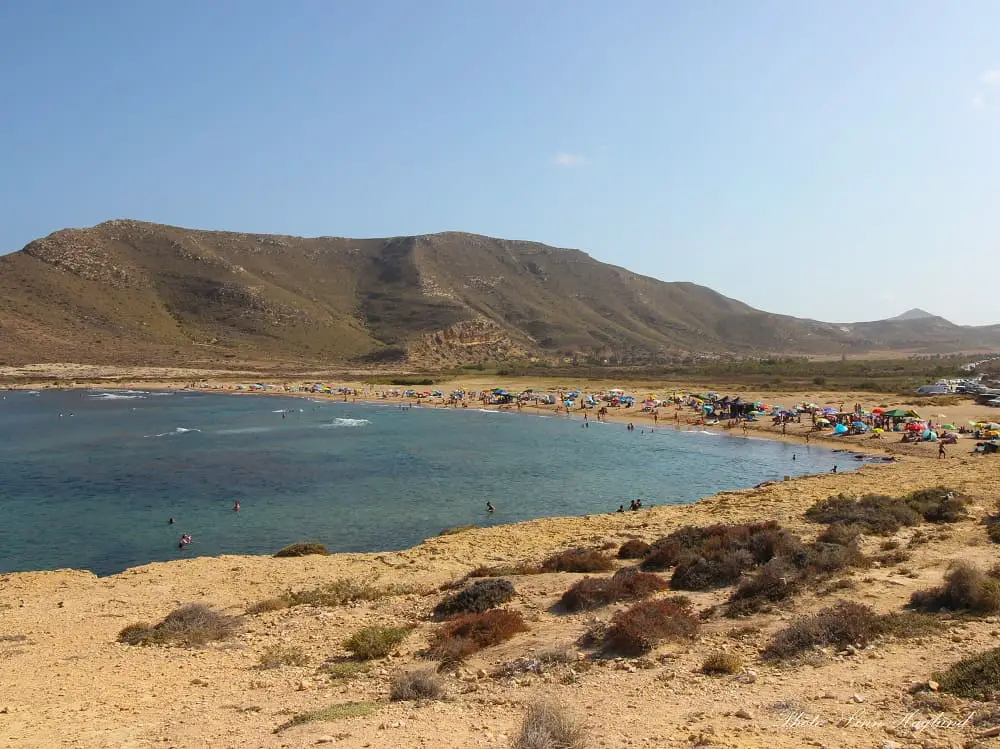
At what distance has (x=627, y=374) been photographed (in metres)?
107

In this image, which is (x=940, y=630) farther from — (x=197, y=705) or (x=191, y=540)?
(x=191, y=540)

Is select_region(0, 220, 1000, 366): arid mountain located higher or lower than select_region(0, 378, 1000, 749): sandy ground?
higher

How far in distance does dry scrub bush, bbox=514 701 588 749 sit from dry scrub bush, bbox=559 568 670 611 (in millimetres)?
5181

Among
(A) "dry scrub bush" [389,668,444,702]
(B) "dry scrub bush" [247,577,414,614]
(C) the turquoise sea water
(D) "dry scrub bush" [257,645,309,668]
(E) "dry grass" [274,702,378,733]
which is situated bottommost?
(C) the turquoise sea water

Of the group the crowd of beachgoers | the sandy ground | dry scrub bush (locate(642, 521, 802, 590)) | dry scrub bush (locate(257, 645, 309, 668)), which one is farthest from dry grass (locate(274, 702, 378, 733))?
the crowd of beachgoers

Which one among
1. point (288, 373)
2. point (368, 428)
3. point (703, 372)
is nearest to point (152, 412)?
point (368, 428)

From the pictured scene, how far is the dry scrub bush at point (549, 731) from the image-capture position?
6.51 meters

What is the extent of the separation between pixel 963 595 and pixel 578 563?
25.1 feet

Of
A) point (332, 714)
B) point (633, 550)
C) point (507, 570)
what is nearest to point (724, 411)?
point (633, 550)

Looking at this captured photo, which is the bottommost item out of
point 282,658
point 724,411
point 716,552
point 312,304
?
point 282,658

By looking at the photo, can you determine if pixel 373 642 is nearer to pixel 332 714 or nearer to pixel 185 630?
pixel 332 714

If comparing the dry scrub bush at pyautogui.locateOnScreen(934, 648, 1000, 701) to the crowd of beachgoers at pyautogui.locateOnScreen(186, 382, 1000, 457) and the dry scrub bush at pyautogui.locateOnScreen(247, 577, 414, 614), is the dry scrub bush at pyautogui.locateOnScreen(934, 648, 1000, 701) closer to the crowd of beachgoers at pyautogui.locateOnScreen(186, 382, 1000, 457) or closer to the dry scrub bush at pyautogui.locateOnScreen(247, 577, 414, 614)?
the dry scrub bush at pyautogui.locateOnScreen(247, 577, 414, 614)

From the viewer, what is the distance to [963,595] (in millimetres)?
10414

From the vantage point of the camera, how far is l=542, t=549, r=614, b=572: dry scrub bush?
51.8 ft
